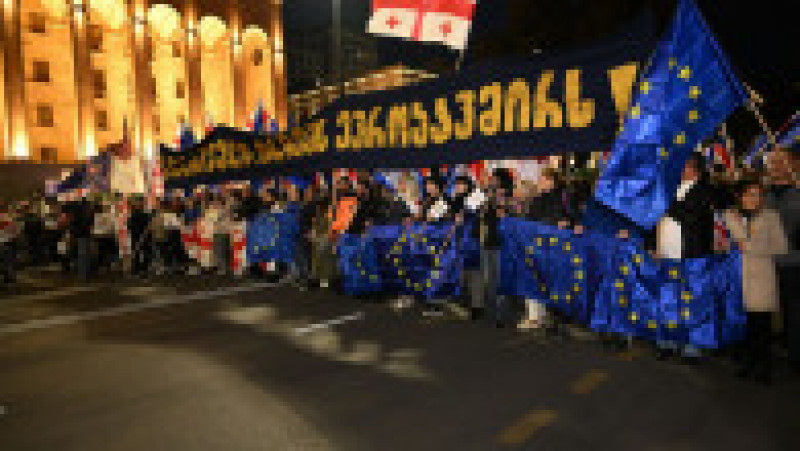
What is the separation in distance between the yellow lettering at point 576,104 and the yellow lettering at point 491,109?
863mm

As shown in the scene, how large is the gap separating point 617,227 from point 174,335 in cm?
548

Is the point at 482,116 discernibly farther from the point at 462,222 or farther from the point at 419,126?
the point at 462,222

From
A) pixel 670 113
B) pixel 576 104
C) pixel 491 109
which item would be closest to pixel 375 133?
pixel 491 109

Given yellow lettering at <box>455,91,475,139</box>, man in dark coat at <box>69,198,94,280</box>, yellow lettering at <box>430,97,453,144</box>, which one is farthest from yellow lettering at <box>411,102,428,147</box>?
man in dark coat at <box>69,198,94,280</box>

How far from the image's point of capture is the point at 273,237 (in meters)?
11.0

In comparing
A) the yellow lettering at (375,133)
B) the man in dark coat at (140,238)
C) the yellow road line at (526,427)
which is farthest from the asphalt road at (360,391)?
the man in dark coat at (140,238)

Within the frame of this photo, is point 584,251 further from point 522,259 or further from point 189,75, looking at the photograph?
point 189,75

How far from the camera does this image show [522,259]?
7.03 m

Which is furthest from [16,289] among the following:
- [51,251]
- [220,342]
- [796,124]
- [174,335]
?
[796,124]

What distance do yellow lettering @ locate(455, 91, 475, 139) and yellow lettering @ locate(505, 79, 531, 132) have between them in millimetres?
533

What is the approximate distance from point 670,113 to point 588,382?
2.55 meters

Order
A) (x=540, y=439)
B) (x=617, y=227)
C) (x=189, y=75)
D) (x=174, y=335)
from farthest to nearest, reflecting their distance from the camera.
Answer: (x=189, y=75)
(x=174, y=335)
(x=617, y=227)
(x=540, y=439)

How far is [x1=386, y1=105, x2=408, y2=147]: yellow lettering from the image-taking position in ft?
26.3

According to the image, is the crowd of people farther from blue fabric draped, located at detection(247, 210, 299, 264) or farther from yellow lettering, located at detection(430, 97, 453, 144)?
yellow lettering, located at detection(430, 97, 453, 144)
